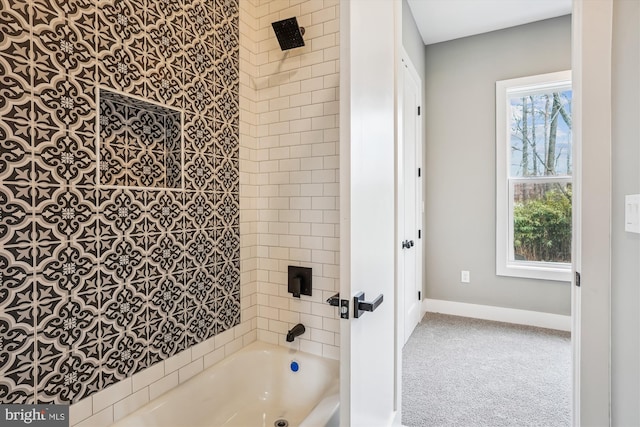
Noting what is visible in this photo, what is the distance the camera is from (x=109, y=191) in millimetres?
1210

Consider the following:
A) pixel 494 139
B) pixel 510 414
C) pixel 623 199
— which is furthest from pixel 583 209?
pixel 494 139

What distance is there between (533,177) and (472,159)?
24.2 inches

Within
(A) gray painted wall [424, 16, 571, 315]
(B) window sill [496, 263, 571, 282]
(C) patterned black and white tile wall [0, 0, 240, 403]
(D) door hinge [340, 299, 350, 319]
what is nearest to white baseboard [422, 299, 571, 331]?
(A) gray painted wall [424, 16, 571, 315]

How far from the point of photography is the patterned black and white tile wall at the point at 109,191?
0.98m

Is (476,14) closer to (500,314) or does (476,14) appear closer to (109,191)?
(500,314)

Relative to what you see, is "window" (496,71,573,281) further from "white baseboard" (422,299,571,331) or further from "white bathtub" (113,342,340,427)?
"white bathtub" (113,342,340,427)

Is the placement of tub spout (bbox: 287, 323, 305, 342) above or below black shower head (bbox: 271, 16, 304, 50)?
below

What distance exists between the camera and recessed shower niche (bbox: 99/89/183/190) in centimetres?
129

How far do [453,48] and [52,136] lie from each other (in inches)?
148

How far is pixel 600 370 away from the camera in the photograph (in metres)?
1.30

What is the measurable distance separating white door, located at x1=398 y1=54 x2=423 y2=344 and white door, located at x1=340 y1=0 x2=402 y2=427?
1.23m

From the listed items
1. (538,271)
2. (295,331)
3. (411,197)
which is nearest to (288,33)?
(295,331)

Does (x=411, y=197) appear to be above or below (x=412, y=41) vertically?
below

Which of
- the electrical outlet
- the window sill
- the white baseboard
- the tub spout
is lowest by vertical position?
the white baseboard
